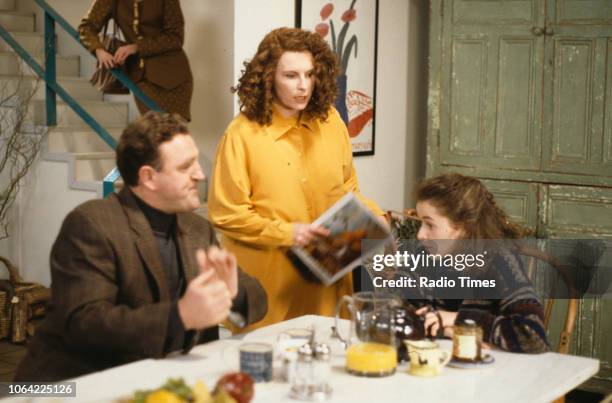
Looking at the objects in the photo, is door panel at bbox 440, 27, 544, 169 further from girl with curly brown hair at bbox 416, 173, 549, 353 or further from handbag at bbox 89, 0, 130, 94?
girl with curly brown hair at bbox 416, 173, 549, 353

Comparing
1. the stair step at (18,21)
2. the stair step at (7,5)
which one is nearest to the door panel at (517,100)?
the stair step at (18,21)

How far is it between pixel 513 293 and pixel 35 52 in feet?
16.6

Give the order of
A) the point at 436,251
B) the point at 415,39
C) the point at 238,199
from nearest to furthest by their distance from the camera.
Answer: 1. the point at 436,251
2. the point at 238,199
3. the point at 415,39

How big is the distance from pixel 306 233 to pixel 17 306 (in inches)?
110

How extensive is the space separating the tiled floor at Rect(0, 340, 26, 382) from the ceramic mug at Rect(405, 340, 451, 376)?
9.44ft

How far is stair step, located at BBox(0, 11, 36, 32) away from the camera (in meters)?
7.05

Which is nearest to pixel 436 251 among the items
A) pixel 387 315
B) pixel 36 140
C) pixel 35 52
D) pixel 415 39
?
pixel 387 315

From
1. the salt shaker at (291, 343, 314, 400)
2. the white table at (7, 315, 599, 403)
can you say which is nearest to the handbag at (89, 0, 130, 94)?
the white table at (7, 315, 599, 403)

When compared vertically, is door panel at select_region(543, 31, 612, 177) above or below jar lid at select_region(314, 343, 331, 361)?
above

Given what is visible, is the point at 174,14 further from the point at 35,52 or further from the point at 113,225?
the point at 113,225

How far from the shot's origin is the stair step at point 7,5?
7275 mm

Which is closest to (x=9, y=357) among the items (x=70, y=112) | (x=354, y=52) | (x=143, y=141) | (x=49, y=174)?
(x=49, y=174)

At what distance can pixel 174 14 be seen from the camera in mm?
5105

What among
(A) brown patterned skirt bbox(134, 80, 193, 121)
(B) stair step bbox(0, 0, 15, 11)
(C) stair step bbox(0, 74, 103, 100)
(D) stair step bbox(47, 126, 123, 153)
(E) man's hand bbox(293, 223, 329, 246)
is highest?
(B) stair step bbox(0, 0, 15, 11)
